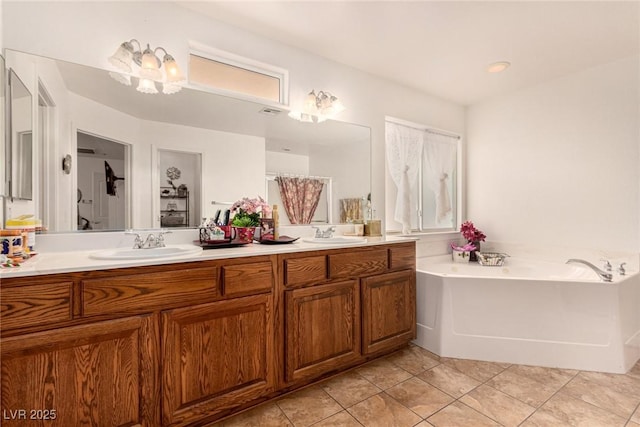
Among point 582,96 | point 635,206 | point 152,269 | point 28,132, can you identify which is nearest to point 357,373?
point 152,269

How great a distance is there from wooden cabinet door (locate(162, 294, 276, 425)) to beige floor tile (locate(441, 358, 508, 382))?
1.34 m

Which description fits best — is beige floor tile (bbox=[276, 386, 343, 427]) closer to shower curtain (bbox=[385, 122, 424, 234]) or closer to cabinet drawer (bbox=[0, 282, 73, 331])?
cabinet drawer (bbox=[0, 282, 73, 331])

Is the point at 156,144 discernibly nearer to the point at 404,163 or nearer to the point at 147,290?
the point at 147,290

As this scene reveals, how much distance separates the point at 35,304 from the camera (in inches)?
42.2

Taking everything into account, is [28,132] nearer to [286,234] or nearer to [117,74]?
[117,74]

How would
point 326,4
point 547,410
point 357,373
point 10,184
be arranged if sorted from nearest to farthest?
point 10,184
point 547,410
point 326,4
point 357,373

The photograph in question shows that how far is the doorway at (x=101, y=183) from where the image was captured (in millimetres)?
1588

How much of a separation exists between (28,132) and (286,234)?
1556mm

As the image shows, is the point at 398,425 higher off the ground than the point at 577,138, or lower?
lower

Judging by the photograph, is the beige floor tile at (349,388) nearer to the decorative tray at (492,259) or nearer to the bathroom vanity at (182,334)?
the bathroom vanity at (182,334)

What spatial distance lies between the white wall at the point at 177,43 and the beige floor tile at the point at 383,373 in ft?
4.29

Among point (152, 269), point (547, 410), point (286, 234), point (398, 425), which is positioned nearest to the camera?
point (152, 269)

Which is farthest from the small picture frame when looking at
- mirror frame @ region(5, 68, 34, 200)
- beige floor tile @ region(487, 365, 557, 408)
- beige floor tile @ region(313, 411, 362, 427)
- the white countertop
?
beige floor tile @ region(487, 365, 557, 408)

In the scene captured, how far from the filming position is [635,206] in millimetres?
2428
